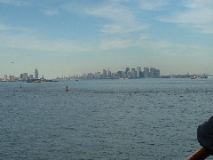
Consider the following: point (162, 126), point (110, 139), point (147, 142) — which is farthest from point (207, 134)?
point (162, 126)

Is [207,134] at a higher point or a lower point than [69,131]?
higher

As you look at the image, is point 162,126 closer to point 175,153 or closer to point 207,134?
point 175,153

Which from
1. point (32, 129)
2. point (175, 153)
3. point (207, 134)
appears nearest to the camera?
point (207, 134)

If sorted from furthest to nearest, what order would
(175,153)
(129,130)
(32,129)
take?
(32,129) → (129,130) → (175,153)

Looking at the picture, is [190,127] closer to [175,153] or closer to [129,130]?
[129,130]

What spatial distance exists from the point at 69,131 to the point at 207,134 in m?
53.5

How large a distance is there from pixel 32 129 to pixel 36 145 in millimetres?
16484

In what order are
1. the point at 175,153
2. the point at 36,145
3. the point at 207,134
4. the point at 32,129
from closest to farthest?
1. the point at 207,134
2. the point at 175,153
3. the point at 36,145
4. the point at 32,129

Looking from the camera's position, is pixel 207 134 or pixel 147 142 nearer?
pixel 207 134

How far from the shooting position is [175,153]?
36938mm

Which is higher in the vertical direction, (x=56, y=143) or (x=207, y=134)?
(x=207, y=134)

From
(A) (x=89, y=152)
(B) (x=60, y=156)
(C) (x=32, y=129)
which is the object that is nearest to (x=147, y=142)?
(A) (x=89, y=152)

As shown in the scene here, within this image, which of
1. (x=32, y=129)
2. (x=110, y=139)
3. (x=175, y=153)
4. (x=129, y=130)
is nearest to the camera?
(x=175, y=153)

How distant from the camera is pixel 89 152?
38.3 metres
